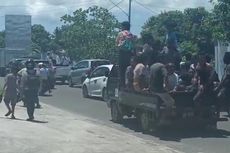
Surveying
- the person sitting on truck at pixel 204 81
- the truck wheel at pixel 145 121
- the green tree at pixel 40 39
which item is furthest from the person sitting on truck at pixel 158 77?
the green tree at pixel 40 39

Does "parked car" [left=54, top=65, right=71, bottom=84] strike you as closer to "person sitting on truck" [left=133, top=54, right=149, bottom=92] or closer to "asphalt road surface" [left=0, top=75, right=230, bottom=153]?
"asphalt road surface" [left=0, top=75, right=230, bottom=153]

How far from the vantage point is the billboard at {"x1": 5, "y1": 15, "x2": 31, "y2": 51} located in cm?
6325

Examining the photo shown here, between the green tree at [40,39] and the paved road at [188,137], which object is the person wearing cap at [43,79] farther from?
the green tree at [40,39]

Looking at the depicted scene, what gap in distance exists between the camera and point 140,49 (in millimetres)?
16281

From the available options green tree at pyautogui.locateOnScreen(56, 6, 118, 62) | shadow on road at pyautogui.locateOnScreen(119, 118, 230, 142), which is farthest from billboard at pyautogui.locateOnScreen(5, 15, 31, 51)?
shadow on road at pyautogui.locateOnScreen(119, 118, 230, 142)

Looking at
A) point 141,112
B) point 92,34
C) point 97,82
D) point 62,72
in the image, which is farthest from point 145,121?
point 92,34

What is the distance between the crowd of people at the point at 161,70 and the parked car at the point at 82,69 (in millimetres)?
17984

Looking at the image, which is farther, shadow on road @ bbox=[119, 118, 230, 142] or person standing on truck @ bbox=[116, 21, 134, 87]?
person standing on truck @ bbox=[116, 21, 134, 87]

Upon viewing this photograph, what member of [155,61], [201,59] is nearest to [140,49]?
[155,61]

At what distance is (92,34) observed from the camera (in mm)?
55000

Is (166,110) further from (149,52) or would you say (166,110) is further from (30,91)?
(30,91)

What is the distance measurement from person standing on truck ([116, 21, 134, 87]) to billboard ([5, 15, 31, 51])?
1864 inches

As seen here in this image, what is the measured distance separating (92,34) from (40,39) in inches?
2155

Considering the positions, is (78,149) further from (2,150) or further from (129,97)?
(129,97)
